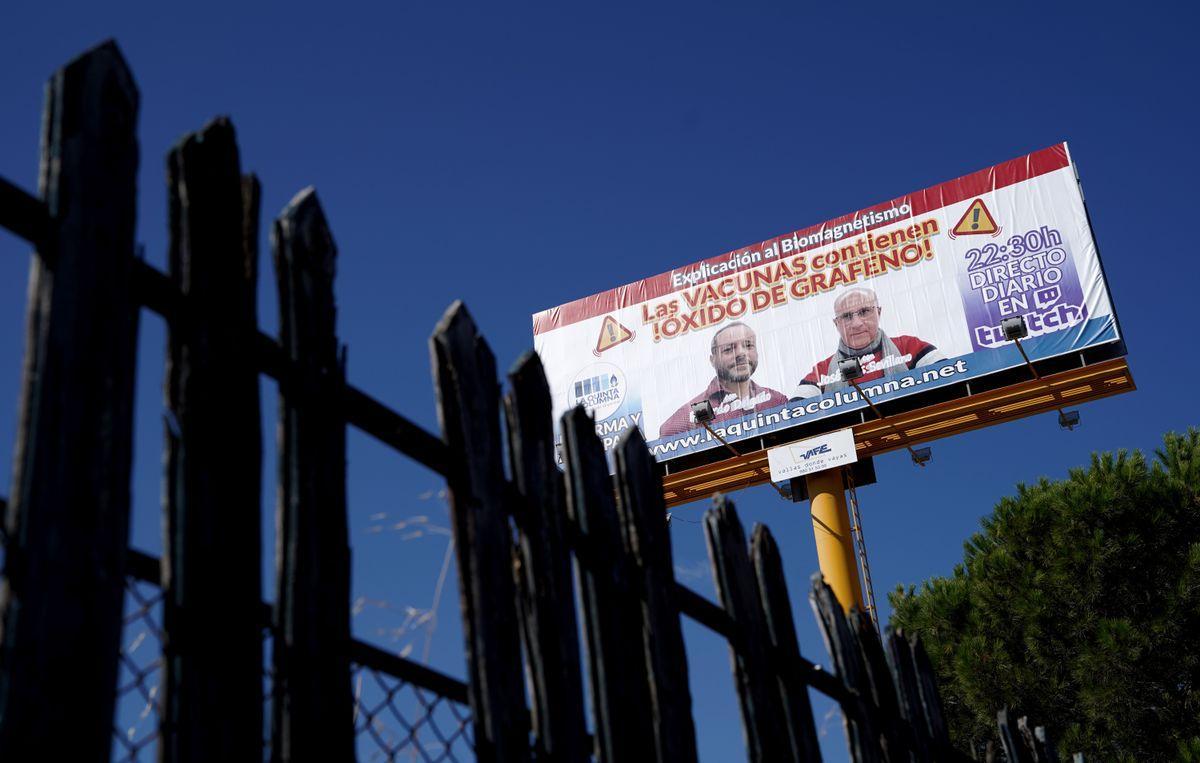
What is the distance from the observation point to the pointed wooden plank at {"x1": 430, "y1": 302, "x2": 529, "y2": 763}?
2.51 metres

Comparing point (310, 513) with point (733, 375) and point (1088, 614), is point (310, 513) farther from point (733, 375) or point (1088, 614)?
point (733, 375)

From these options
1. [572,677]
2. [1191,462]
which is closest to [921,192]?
[1191,462]

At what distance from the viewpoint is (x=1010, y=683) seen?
15773mm

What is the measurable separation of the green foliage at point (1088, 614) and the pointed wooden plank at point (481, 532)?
1400 cm

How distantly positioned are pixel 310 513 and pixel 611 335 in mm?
21527

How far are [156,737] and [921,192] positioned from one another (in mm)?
21576

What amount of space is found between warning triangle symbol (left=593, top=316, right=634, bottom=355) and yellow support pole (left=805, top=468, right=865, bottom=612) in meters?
4.60

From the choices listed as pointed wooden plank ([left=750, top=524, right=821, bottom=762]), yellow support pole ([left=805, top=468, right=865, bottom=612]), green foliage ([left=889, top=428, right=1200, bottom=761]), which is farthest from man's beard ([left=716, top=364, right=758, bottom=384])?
pointed wooden plank ([left=750, top=524, right=821, bottom=762])

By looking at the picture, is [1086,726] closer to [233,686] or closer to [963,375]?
[963,375]

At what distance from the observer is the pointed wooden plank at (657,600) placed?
3189mm

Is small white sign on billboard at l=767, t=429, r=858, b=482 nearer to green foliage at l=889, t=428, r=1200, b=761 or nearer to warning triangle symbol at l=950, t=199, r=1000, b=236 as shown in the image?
green foliage at l=889, t=428, r=1200, b=761

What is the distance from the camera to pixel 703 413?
21.9 m

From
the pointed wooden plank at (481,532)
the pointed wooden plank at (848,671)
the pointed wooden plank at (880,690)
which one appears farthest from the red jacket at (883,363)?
the pointed wooden plank at (481,532)

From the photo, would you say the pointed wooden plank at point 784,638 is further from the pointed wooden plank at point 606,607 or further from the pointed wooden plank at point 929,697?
the pointed wooden plank at point 929,697
